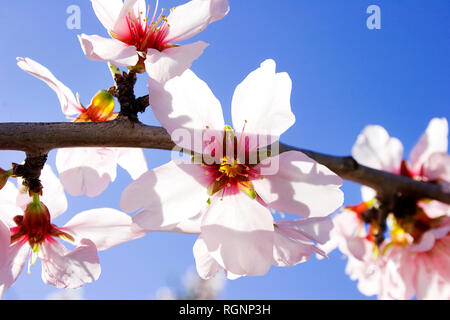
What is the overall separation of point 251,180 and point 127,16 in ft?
1.89

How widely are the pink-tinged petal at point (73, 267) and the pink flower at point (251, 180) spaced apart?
0.30 m

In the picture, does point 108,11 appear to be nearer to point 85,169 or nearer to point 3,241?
point 85,169

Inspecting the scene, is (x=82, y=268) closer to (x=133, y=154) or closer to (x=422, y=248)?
(x=133, y=154)

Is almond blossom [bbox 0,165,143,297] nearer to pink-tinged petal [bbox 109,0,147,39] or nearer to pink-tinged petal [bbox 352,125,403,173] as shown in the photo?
pink-tinged petal [bbox 109,0,147,39]

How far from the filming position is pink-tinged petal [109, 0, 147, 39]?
3.30 ft

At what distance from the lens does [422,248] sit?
1.55 metres

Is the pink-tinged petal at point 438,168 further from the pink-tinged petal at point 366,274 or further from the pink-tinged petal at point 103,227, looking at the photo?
the pink-tinged petal at point 103,227

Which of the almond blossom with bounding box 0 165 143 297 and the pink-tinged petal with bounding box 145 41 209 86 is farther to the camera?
the almond blossom with bounding box 0 165 143 297

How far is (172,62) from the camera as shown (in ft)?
2.94

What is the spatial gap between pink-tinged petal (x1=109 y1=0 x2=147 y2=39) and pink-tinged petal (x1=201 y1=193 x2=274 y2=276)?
0.58 meters

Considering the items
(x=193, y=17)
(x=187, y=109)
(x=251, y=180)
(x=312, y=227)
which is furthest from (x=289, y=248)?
(x=193, y=17)

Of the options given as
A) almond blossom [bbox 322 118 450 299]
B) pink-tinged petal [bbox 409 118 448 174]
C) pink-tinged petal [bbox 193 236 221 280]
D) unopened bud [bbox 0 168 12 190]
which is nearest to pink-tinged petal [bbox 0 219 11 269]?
unopened bud [bbox 0 168 12 190]

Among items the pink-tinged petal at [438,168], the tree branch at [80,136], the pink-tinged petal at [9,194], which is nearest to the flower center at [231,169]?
the tree branch at [80,136]
